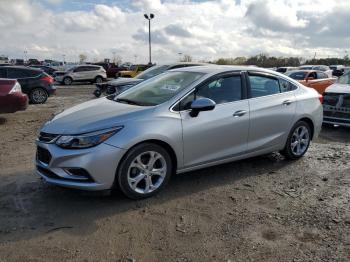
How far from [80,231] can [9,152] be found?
3.69 m

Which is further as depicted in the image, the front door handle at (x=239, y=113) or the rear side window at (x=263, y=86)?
the rear side window at (x=263, y=86)

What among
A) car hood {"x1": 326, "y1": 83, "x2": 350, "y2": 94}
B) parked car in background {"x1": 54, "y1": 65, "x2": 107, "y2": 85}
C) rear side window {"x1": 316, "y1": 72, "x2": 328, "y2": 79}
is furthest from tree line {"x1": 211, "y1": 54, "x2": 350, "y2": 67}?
car hood {"x1": 326, "y1": 83, "x2": 350, "y2": 94}

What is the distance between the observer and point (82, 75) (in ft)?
103

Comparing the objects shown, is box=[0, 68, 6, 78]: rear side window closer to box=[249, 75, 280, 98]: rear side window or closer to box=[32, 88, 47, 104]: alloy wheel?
box=[32, 88, 47, 104]: alloy wheel

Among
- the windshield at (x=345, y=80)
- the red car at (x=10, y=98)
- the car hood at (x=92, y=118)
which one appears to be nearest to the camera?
the car hood at (x=92, y=118)

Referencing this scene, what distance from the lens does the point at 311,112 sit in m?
6.53

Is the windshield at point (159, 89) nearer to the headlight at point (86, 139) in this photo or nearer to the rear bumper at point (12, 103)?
the headlight at point (86, 139)

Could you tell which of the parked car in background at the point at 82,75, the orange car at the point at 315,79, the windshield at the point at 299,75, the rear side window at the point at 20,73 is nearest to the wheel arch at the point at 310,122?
the orange car at the point at 315,79

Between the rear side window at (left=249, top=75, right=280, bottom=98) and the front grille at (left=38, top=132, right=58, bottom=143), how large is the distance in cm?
284

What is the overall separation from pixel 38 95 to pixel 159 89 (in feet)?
38.2

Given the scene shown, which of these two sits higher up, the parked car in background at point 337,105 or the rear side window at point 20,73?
the rear side window at point 20,73

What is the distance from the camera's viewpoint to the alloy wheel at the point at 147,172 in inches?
181

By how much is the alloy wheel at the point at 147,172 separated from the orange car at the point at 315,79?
12285 millimetres

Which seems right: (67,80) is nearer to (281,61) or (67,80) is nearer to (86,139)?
(86,139)
